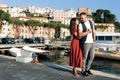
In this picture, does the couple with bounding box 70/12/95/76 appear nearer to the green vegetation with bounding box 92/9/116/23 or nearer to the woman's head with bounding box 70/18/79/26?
the woman's head with bounding box 70/18/79/26

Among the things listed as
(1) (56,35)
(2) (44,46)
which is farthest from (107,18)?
(2) (44,46)

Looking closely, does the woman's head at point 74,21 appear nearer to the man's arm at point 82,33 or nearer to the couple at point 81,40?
the couple at point 81,40

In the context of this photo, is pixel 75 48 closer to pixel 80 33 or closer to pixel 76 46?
pixel 76 46

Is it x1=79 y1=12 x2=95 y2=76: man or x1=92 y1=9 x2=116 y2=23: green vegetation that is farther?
x1=92 y1=9 x2=116 y2=23: green vegetation

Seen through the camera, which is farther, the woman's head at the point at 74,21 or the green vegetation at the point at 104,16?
the green vegetation at the point at 104,16

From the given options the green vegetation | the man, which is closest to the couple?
the man

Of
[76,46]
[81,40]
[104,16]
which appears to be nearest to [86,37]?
[81,40]

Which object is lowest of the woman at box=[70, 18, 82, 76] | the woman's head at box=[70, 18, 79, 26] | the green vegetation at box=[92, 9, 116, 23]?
the woman at box=[70, 18, 82, 76]

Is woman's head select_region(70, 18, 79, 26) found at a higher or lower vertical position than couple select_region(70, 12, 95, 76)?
higher

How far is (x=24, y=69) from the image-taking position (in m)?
10.2

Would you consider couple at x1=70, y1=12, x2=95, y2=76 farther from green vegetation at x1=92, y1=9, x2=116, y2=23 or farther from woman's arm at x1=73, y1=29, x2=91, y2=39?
→ green vegetation at x1=92, y1=9, x2=116, y2=23

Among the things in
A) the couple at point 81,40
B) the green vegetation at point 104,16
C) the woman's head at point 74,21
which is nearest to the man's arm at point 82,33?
the couple at point 81,40

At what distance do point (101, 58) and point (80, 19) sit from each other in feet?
99.0

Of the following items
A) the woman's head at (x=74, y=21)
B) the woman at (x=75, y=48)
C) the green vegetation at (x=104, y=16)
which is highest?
the green vegetation at (x=104, y=16)
